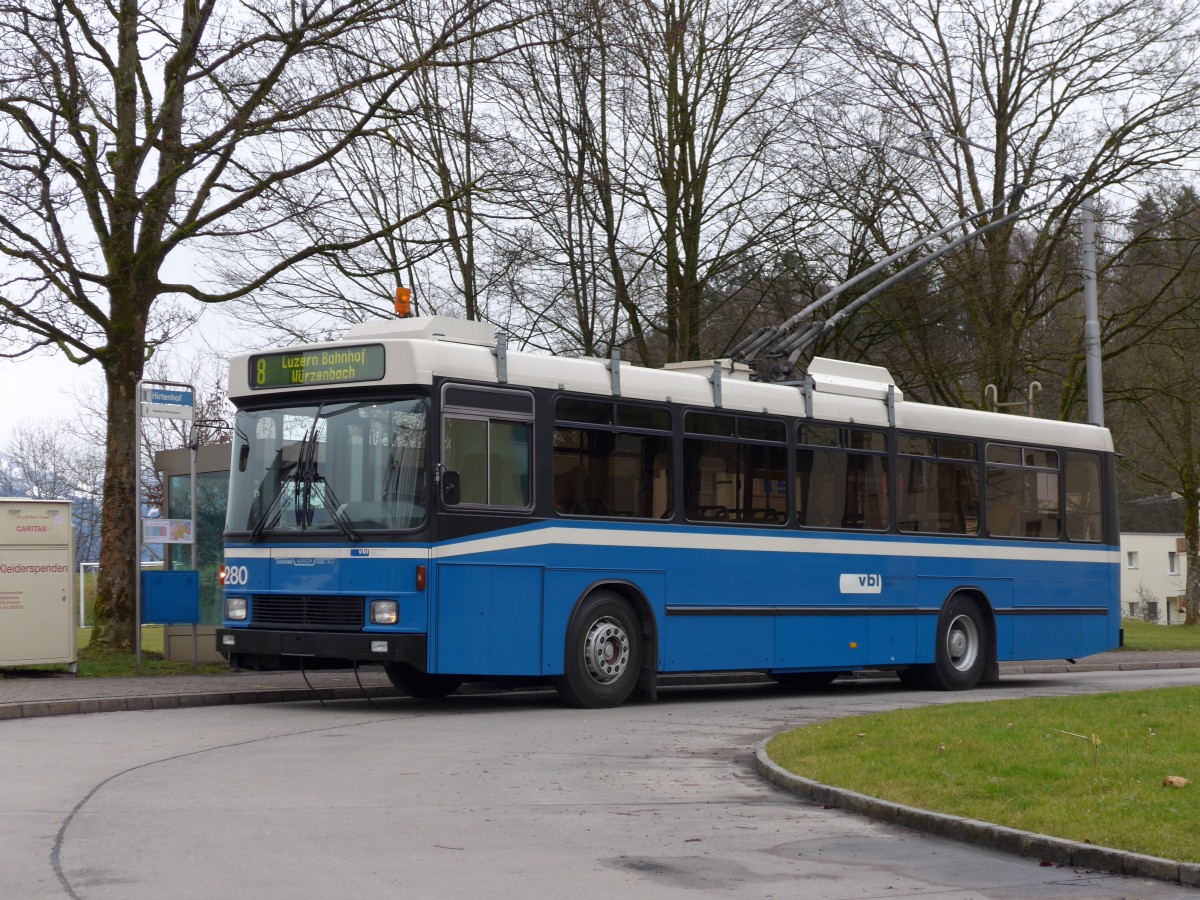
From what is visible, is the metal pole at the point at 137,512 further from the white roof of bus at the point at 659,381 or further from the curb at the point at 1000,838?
the curb at the point at 1000,838

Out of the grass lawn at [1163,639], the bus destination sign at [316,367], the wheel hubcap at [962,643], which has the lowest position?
the grass lawn at [1163,639]

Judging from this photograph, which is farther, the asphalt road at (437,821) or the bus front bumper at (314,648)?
the bus front bumper at (314,648)

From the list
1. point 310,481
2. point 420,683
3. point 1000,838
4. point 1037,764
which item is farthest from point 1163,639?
point 1000,838

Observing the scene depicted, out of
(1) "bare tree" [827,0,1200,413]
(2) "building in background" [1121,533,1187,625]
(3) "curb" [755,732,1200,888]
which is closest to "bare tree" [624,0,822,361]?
(1) "bare tree" [827,0,1200,413]

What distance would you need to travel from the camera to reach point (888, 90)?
3044 centimetres

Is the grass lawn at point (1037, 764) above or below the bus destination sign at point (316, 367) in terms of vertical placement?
below

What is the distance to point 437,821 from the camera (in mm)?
8625

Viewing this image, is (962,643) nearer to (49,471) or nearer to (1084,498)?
(1084,498)

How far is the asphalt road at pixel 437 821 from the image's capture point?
7.02 meters

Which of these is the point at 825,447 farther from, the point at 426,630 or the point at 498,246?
the point at 498,246

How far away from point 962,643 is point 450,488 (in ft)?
27.5

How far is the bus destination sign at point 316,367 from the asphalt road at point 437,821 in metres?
3.00

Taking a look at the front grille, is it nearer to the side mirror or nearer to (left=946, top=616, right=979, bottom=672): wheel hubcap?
the side mirror

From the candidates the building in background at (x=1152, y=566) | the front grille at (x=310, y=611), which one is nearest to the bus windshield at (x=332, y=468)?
the front grille at (x=310, y=611)
